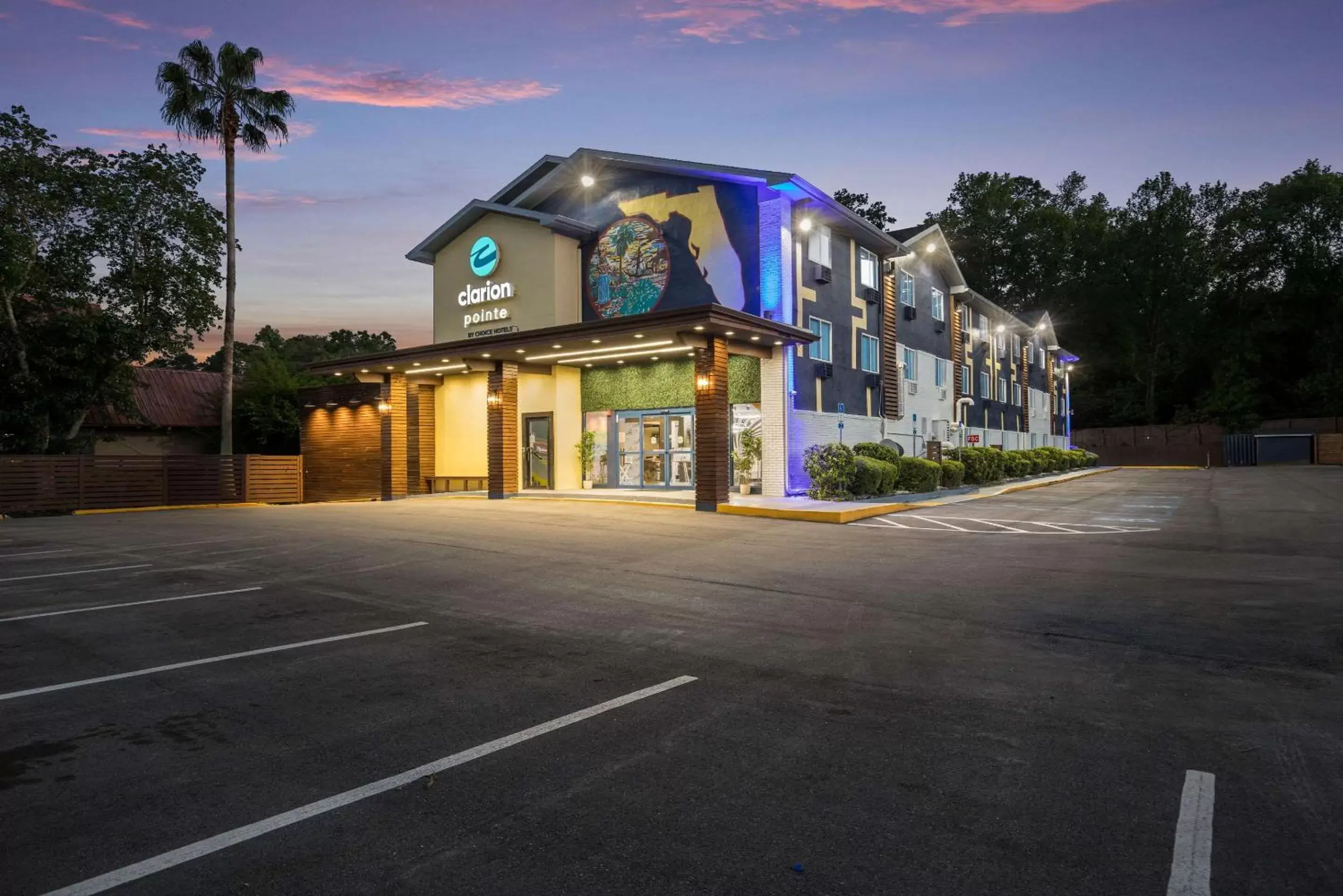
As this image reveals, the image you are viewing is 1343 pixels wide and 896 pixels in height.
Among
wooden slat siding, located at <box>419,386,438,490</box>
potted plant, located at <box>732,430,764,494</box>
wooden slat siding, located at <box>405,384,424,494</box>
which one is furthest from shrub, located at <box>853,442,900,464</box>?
wooden slat siding, located at <box>419,386,438,490</box>

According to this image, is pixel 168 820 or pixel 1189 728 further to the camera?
pixel 1189 728

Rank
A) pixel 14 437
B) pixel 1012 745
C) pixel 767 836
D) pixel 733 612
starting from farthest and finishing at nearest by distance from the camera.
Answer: pixel 14 437 < pixel 733 612 < pixel 1012 745 < pixel 767 836

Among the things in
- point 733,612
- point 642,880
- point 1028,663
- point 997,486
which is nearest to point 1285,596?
point 1028,663

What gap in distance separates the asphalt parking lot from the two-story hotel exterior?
11.7 metres

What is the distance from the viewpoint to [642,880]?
278cm

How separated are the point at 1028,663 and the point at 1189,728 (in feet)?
4.36

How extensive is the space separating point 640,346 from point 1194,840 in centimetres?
1949

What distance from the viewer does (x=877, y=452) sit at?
2231 centimetres

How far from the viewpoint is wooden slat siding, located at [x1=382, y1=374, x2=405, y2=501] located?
26.5 meters

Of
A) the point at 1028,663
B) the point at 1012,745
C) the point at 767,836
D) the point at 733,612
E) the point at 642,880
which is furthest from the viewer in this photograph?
the point at 733,612

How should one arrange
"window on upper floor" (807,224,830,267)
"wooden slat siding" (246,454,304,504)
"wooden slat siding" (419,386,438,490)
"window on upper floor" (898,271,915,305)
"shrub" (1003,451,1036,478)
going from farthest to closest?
"shrub" (1003,451,1036,478) < "window on upper floor" (898,271,915,305) < "wooden slat siding" (419,386,438,490) < "wooden slat siding" (246,454,304,504) < "window on upper floor" (807,224,830,267)

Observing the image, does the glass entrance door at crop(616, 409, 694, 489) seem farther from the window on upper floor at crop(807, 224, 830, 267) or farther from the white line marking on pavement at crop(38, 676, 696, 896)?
the white line marking on pavement at crop(38, 676, 696, 896)

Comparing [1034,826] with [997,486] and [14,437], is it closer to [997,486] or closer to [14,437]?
[997,486]

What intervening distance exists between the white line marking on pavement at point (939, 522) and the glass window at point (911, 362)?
538 inches
